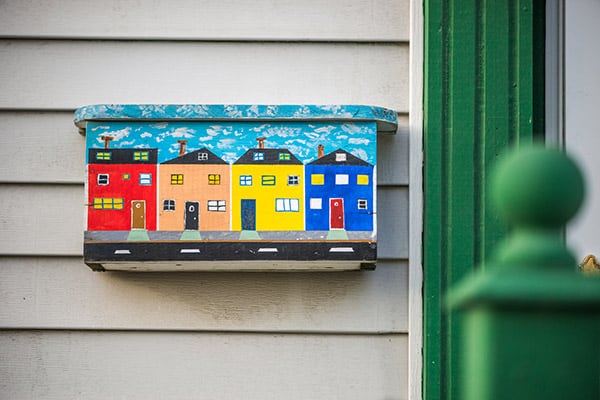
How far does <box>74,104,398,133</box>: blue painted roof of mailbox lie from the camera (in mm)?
2596

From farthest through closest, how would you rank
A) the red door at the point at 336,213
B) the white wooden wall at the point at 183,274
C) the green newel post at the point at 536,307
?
the white wooden wall at the point at 183,274, the red door at the point at 336,213, the green newel post at the point at 536,307

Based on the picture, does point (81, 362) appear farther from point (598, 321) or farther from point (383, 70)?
point (598, 321)

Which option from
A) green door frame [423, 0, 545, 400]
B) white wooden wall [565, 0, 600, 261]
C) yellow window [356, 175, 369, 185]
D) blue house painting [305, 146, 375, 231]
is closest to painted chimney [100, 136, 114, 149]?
blue house painting [305, 146, 375, 231]

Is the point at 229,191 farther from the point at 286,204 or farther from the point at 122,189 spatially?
the point at 122,189

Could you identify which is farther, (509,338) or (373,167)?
(373,167)

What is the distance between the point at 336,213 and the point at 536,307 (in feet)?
5.54

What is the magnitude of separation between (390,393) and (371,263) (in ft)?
1.18

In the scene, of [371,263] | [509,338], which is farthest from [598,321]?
[371,263]

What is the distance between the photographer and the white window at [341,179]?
2576mm

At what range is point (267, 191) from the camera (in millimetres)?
2588

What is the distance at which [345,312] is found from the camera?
268 centimetres

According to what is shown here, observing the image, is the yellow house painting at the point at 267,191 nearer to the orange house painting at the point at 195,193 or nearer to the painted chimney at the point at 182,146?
the orange house painting at the point at 195,193

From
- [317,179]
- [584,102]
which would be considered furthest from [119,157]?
[584,102]

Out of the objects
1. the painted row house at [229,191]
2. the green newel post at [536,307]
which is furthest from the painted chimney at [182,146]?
the green newel post at [536,307]
